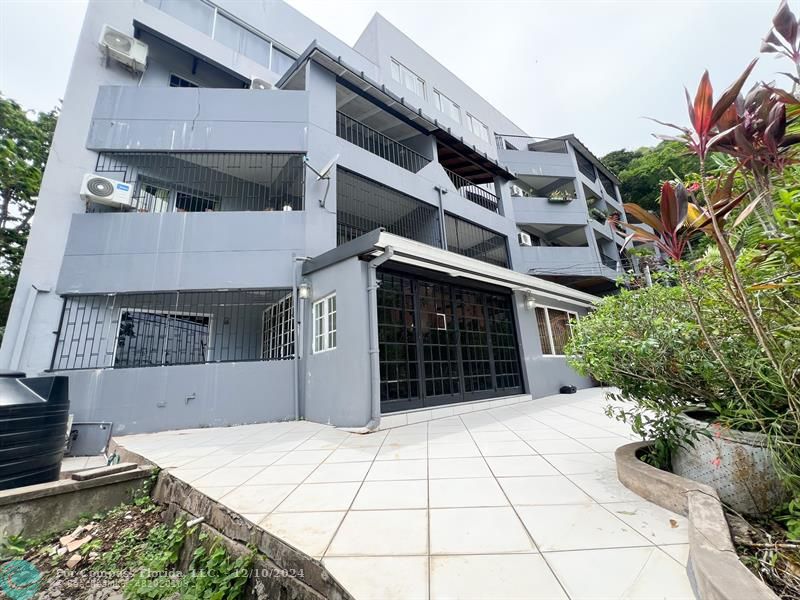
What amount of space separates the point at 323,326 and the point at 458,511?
3.82 meters

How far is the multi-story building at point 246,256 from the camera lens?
4.75 metres

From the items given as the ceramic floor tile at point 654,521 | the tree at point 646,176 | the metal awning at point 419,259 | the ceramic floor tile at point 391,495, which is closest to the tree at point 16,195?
the metal awning at point 419,259

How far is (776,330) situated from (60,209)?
933cm

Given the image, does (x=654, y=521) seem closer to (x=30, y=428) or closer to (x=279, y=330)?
(x=30, y=428)

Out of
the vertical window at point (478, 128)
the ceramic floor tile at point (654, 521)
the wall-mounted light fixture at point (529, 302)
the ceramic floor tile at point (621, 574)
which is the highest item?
the vertical window at point (478, 128)

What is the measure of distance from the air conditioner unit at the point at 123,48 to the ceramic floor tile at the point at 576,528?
1027cm

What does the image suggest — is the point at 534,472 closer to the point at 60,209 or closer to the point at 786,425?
the point at 786,425

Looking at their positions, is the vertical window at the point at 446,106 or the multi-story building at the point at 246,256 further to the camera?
the vertical window at the point at 446,106

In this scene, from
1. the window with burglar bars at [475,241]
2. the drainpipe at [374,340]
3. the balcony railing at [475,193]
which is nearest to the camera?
the drainpipe at [374,340]

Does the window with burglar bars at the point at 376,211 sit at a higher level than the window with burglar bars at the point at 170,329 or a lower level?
higher

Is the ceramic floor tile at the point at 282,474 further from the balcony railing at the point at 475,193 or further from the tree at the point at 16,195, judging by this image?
the tree at the point at 16,195

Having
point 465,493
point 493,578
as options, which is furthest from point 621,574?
point 465,493

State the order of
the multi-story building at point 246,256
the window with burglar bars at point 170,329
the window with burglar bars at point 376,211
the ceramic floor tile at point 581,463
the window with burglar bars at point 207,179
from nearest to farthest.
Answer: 1. the ceramic floor tile at point 581,463
2. the multi-story building at point 246,256
3. the window with burglar bars at point 170,329
4. the window with burglar bars at point 207,179
5. the window with burglar bars at point 376,211

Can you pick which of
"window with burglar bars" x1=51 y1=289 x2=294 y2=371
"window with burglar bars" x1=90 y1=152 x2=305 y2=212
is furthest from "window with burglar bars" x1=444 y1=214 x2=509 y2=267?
"window with burglar bars" x1=51 y1=289 x2=294 y2=371
